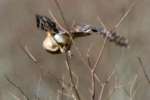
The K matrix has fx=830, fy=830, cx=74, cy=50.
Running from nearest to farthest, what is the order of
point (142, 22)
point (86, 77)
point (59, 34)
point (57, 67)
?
1. point (59, 34)
2. point (86, 77)
3. point (57, 67)
4. point (142, 22)

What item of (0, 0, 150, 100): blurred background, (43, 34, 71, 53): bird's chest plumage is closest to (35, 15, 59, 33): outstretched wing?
(43, 34, 71, 53): bird's chest plumage

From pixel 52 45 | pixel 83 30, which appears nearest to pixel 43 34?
pixel 52 45

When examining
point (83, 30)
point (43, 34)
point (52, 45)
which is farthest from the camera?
point (43, 34)

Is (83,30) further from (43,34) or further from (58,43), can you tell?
(43,34)

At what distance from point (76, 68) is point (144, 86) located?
35cm

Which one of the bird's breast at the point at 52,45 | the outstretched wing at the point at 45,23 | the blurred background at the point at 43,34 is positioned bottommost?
the blurred background at the point at 43,34

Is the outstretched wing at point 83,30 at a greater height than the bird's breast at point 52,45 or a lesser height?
greater

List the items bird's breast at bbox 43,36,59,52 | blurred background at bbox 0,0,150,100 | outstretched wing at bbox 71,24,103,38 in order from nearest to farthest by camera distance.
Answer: outstretched wing at bbox 71,24,103,38, bird's breast at bbox 43,36,59,52, blurred background at bbox 0,0,150,100

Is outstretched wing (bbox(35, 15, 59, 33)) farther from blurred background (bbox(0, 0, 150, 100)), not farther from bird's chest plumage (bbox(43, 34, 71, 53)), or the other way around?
blurred background (bbox(0, 0, 150, 100))

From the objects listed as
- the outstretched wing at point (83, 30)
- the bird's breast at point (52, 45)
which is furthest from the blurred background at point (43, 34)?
the outstretched wing at point (83, 30)

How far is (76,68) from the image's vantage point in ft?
13.5

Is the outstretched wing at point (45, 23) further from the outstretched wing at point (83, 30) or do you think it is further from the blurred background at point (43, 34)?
the blurred background at point (43, 34)

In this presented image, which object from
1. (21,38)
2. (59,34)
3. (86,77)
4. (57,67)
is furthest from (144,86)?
(59,34)

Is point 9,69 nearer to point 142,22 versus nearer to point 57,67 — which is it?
point 57,67
